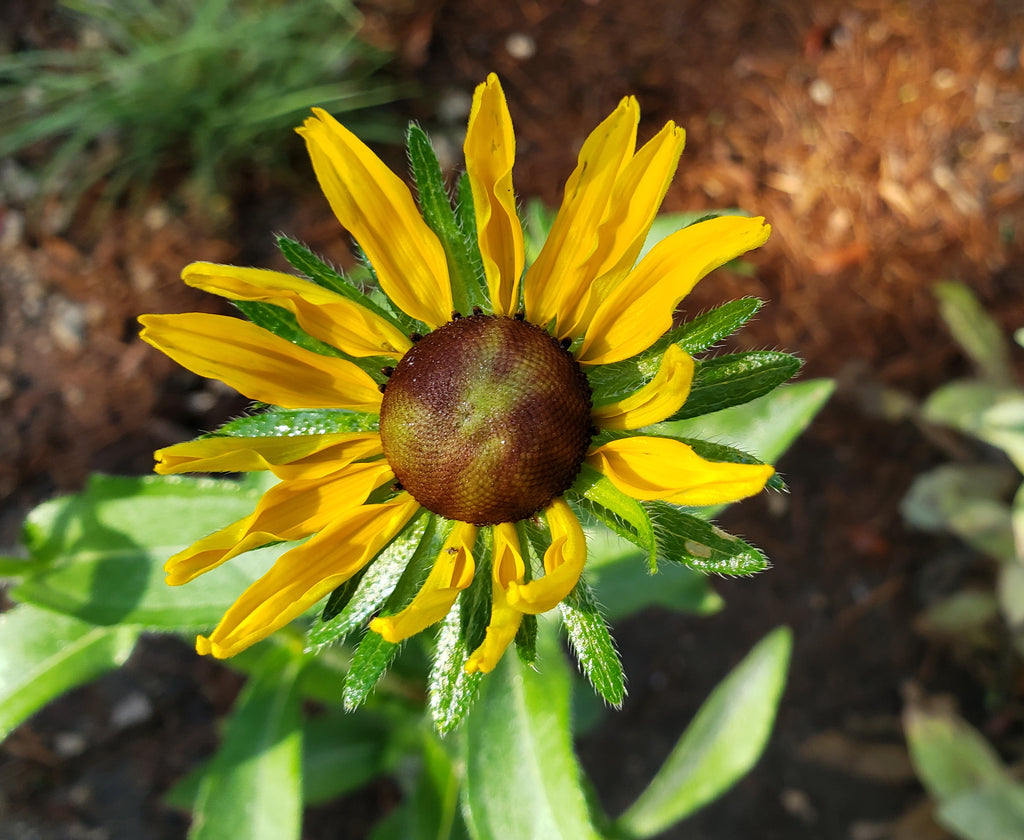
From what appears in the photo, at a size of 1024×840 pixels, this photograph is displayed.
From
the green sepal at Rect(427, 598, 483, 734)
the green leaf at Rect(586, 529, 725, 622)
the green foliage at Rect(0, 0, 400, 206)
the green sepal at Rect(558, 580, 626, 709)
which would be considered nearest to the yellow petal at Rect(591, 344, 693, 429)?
the green sepal at Rect(558, 580, 626, 709)

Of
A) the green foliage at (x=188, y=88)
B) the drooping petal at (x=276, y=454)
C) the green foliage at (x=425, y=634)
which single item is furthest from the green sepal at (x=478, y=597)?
the green foliage at (x=188, y=88)

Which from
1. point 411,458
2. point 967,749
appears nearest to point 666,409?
point 411,458

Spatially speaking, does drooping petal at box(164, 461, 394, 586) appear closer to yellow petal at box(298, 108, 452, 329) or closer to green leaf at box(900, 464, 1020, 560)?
yellow petal at box(298, 108, 452, 329)

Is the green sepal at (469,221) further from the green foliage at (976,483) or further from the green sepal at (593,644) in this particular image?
the green foliage at (976,483)

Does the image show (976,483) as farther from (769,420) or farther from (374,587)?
(374,587)

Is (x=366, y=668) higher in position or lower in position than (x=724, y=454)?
lower

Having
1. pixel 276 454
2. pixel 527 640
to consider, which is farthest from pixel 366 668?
pixel 276 454

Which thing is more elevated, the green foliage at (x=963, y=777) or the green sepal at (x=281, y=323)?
the green sepal at (x=281, y=323)
